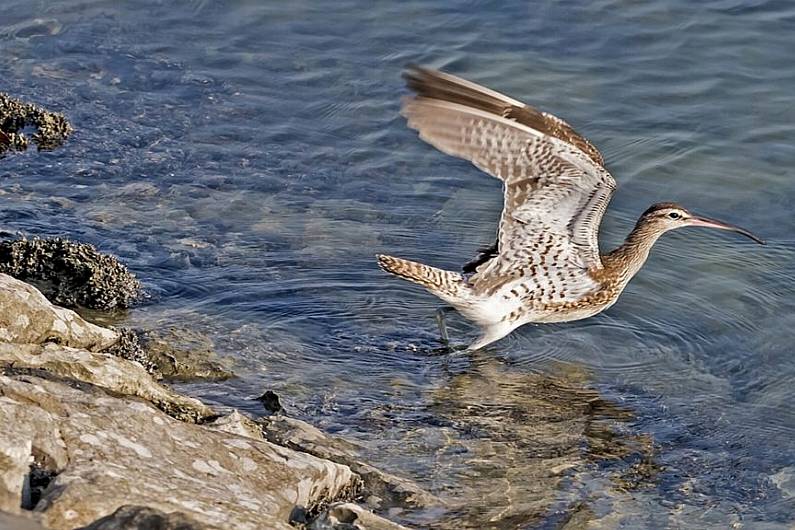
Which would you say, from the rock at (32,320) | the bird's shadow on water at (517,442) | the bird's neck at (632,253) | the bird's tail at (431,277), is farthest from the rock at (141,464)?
the bird's neck at (632,253)

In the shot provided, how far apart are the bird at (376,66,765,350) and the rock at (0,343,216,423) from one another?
2111 mm

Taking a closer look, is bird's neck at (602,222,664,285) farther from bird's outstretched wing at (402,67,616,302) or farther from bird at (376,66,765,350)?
bird's outstretched wing at (402,67,616,302)

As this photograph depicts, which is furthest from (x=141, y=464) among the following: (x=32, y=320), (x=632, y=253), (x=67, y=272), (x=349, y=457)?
(x=632, y=253)

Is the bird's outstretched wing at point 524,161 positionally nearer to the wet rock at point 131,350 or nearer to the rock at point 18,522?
the wet rock at point 131,350

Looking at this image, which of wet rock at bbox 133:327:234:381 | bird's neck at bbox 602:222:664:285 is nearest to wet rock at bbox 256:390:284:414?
wet rock at bbox 133:327:234:381

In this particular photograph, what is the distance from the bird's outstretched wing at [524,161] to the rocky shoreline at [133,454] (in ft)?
6.93

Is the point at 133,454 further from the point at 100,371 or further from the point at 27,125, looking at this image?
the point at 27,125

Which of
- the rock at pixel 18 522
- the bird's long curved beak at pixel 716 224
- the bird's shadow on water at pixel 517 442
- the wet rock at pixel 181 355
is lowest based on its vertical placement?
the bird's shadow on water at pixel 517 442

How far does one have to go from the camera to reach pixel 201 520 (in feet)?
13.9

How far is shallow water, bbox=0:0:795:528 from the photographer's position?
676 centimetres

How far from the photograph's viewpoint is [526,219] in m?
8.11

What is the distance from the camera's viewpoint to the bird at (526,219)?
750 cm

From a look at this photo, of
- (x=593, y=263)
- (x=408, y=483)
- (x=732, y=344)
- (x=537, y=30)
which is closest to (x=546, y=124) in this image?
(x=593, y=263)

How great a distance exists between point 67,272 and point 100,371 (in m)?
2.33
